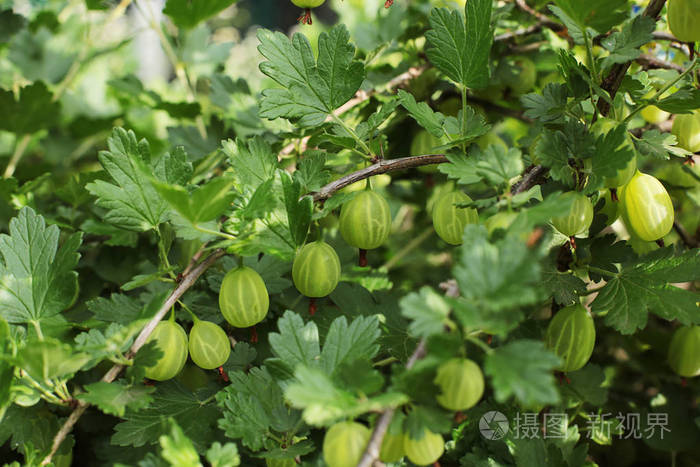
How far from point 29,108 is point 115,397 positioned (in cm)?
81

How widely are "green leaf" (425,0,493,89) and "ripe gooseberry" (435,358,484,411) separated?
1.12 ft

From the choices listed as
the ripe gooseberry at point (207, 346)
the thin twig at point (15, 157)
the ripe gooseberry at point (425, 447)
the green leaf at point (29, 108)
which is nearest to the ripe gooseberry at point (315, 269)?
the ripe gooseberry at point (207, 346)

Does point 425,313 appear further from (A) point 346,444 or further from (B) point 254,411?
(B) point 254,411

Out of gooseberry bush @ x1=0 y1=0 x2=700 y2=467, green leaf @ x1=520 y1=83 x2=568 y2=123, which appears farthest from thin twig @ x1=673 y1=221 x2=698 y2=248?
green leaf @ x1=520 y1=83 x2=568 y2=123

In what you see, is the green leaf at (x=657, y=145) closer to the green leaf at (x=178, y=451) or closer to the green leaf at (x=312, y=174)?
the green leaf at (x=312, y=174)

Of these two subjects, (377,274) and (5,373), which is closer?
(5,373)

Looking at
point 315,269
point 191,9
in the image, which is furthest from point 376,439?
point 191,9

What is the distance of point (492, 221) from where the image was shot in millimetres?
508

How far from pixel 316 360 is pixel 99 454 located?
474mm

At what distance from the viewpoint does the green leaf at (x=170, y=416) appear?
0.61m

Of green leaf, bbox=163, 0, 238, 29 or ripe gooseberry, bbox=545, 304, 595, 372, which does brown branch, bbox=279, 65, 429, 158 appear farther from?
ripe gooseberry, bbox=545, 304, 595, 372

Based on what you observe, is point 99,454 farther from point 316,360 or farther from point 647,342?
point 647,342

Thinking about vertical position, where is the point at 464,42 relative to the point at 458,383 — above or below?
above

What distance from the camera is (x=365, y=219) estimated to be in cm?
64
